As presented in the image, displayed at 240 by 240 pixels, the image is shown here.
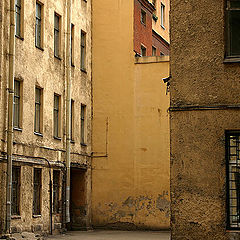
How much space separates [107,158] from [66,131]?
12.9 feet

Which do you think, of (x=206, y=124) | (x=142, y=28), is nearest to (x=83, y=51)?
(x=142, y=28)

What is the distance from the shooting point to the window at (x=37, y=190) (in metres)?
Result: 27.2

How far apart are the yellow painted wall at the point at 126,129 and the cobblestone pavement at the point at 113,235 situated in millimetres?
1488

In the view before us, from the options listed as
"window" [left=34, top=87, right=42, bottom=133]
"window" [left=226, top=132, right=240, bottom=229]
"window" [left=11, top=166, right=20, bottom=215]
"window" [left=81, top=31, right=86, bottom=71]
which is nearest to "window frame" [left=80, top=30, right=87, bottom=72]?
"window" [left=81, top=31, right=86, bottom=71]

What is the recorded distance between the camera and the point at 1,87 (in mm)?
24375

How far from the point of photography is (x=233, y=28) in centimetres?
1587

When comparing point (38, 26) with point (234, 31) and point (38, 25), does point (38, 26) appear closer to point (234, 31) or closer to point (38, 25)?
point (38, 25)

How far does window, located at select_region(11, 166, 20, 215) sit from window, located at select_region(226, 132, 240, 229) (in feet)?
37.1

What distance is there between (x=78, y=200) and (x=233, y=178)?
17.7m

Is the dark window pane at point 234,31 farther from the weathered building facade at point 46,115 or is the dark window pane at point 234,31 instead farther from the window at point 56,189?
the window at point 56,189

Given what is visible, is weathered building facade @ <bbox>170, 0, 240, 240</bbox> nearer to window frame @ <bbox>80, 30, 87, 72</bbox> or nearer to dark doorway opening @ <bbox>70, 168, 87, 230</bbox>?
dark doorway opening @ <bbox>70, 168, 87, 230</bbox>

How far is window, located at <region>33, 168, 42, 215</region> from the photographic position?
2717 cm

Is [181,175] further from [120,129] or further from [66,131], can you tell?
[120,129]

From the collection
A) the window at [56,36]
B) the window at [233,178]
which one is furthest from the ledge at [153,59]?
the window at [233,178]
